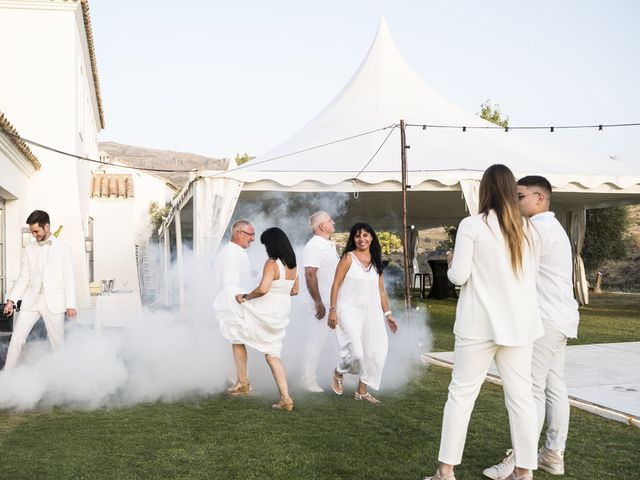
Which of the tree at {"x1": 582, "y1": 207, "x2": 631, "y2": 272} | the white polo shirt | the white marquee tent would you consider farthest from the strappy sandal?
the tree at {"x1": 582, "y1": 207, "x2": 631, "y2": 272}

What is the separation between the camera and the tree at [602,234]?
96.0 feet

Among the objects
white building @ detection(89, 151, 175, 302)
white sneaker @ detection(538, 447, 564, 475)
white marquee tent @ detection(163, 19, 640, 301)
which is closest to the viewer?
white sneaker @ detection(538, 447, 564, 475)

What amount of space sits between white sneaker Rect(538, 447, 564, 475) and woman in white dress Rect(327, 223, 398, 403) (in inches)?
83.6

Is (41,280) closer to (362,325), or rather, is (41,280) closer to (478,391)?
(362,325)

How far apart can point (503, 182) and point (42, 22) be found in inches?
451

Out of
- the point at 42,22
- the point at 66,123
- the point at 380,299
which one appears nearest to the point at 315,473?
the point at 380,299

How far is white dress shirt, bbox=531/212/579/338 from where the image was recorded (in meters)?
4.11

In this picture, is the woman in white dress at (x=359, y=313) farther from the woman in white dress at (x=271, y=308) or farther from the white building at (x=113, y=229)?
the white building at (x=113, y=229)

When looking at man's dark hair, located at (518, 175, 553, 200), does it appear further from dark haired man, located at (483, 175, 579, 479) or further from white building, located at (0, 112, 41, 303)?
white building, located at (0, 112, 41, 303)

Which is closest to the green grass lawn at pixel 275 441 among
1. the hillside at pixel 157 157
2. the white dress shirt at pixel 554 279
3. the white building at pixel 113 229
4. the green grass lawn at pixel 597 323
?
the white dress shirt at pixel 554 279

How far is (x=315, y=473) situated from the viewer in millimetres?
4246

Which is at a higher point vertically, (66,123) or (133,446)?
(66,123)

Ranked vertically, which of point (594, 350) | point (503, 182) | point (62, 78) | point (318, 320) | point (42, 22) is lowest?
point (594, 350)

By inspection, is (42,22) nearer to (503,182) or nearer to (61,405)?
(61,405)
